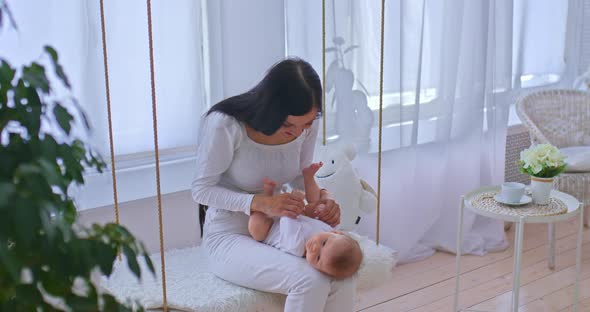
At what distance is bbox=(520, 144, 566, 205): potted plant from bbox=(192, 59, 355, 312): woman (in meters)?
Answer: 0.84

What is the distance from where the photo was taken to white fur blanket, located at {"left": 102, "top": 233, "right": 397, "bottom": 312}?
1.86 m

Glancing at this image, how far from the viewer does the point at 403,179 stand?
3211 mm

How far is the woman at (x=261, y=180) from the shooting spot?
1886 mm

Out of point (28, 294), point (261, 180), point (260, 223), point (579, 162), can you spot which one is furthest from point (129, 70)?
point (579, 162)

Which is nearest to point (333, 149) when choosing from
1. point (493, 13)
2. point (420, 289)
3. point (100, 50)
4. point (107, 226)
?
point (420, 289)

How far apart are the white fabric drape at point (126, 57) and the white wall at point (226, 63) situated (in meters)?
0.08

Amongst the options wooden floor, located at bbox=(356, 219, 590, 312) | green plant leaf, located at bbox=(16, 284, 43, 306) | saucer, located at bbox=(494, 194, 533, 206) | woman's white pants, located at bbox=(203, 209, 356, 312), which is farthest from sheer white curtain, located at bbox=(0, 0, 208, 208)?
green plant leaf, located at bbox=(16, 284, 43, 306)

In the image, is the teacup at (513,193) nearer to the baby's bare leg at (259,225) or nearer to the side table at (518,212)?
the side table at (518,212)

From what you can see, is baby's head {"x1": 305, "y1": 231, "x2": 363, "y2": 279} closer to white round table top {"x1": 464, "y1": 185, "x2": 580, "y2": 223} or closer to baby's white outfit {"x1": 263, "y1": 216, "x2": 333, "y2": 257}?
baby's white outfit {"x1": 263, "y1": 216, "x2": 333, "y2": 257}

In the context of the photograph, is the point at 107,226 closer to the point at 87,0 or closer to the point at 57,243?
the point at 57,243

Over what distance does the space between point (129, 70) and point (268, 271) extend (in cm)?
93

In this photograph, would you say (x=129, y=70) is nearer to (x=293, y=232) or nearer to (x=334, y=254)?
(x=293, y=232)

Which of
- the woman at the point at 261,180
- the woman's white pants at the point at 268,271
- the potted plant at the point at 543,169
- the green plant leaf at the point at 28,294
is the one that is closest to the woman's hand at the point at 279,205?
the woman at the point at 261,180

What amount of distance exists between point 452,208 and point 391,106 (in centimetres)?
65
